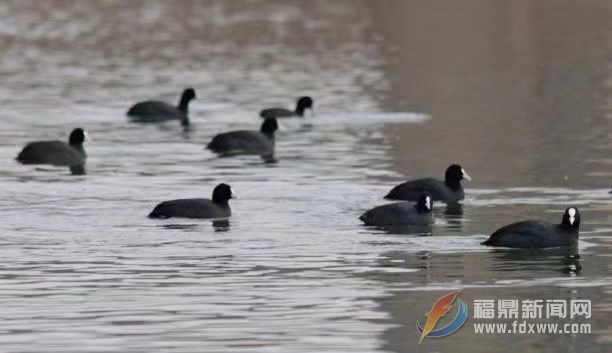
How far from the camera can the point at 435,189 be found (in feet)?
107

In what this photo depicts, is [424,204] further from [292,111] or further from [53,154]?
[292,111]

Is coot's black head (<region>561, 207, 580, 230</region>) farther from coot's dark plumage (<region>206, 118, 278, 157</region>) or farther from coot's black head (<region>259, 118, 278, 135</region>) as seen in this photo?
coot's black head (<region>259, 118, 278, 135</region>)

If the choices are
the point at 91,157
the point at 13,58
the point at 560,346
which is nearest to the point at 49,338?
the point at 560,346

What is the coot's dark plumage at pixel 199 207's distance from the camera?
29812mm

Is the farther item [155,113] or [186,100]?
[186,100]

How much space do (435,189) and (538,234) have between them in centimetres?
591

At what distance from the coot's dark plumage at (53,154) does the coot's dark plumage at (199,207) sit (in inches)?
357

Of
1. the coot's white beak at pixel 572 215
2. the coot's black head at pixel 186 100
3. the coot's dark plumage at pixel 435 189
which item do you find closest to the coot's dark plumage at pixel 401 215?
the coot's dark plumage at pixel 435 189

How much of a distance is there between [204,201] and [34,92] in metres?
28.0

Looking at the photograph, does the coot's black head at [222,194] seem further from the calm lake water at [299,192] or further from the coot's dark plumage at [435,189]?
the coot's dark plumage at [435,189]

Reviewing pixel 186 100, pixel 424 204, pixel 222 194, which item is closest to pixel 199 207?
pixel 222 194

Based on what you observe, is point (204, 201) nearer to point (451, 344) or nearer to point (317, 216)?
point (317, 216)

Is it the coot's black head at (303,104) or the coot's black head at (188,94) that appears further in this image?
the coot's black head at (188,94)

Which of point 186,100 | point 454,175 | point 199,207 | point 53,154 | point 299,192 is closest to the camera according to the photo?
point 199,207
